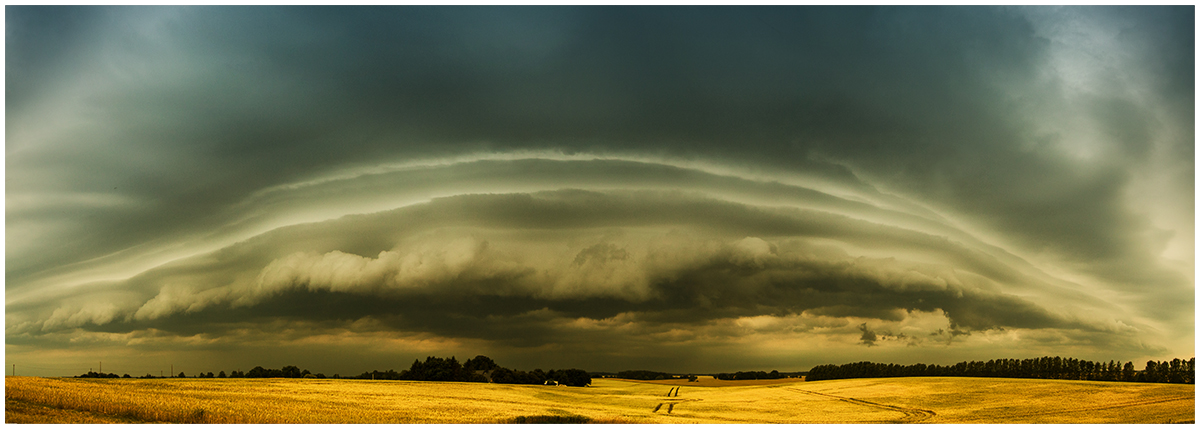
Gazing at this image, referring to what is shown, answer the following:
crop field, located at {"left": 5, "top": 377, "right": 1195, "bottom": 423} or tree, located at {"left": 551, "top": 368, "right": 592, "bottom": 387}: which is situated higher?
crop field, located at {"left": 5, "top": 377, "right": 1195, "bottom": 423}

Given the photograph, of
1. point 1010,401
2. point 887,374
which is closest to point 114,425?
point 1010,401

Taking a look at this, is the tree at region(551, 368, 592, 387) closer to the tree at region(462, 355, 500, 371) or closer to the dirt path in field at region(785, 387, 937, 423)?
the tree at region(462, 355, 500, 371)

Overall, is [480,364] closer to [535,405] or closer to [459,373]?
[459,373]

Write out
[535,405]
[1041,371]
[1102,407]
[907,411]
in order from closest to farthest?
[1102,407], [535,405], [907,411], [1041,371]

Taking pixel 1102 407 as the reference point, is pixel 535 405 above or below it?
below

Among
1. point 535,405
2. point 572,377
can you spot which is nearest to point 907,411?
point 535,405

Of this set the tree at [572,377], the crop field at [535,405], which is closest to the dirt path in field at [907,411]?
the crop field at [535,405]

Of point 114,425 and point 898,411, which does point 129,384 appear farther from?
point 898,411

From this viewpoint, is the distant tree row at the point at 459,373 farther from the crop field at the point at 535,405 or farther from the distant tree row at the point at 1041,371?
the distant tree row at the point at 1041,371

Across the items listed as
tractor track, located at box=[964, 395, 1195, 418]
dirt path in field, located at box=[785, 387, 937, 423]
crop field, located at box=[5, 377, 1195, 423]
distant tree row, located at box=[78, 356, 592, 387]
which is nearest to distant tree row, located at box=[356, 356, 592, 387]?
distant tree row, located at box=[78, 356, 592, 387]
